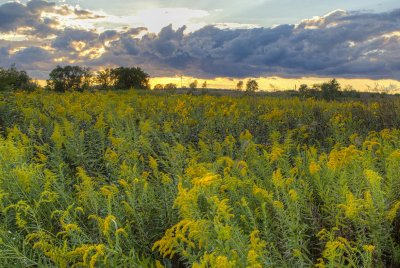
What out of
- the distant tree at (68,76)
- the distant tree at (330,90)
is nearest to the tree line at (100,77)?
the distant tree at (68,76)

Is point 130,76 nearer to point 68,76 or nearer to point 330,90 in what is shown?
point 68,76

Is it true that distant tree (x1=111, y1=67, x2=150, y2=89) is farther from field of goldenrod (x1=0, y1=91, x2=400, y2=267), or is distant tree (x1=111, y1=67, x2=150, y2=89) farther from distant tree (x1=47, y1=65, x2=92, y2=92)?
field of goldenrod (x1=0, y1=91, x2=400, y2=267)

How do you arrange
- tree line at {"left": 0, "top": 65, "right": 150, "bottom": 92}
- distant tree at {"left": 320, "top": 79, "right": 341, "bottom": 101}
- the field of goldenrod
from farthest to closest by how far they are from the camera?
tree line at {"left": 0, "top": 65, "right": 150, "bottom": 92}
distant tree at {"left": 320, "top": 79, "right": 341, "bottom": 101}
the field of goldenrod

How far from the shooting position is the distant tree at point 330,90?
74.6ft

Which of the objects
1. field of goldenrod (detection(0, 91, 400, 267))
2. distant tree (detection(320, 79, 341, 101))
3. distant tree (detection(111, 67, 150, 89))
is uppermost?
distant tree (detection(111, 67, 150, 89))

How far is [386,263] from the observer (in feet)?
11.8

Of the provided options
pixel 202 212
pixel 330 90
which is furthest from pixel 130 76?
pixel 202 212

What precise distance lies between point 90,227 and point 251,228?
1.62 meters

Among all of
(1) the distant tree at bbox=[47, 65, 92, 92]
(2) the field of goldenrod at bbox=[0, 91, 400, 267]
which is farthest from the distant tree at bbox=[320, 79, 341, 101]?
(1) the distant tree at bbox=[47, 65, 92, 92]

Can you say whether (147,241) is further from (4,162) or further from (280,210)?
(4,162)

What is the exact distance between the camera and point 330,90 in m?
23.9

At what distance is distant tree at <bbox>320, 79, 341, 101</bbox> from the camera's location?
22.7 metres

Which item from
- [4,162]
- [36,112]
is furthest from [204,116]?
[4,162]

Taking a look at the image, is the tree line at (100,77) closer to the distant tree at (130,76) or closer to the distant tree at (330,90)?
the distant tree at (130,76)
